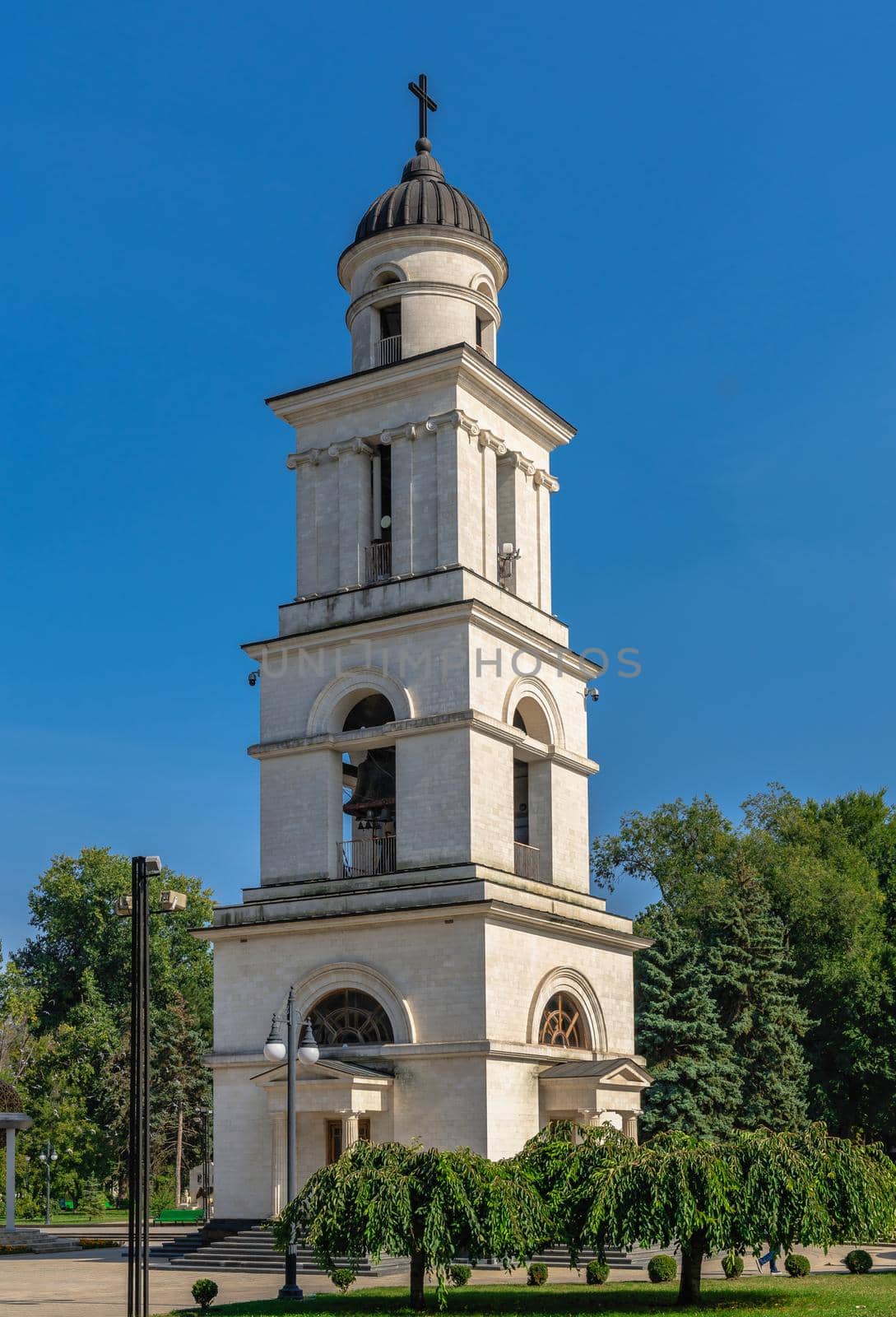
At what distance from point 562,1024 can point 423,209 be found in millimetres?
19433

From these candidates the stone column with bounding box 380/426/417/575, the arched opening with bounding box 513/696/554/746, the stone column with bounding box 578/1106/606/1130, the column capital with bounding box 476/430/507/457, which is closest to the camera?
the stone column with bounding box 578/1106/606/1130

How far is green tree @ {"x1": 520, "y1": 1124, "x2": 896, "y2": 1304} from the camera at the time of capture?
20.6m

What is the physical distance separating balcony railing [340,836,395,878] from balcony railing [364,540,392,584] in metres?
6.00

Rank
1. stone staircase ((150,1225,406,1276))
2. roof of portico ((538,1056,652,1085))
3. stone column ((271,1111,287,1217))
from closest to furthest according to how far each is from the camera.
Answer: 1. stone staircase ((150,1225,406,1276))
2. stone column ((271,1111,287,1217))
3. roof of portico ((538,1056,652,1085))

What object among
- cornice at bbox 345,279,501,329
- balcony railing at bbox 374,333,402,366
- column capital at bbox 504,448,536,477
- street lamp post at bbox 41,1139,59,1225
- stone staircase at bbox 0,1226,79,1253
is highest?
cornice at bbox 345,279,501,329

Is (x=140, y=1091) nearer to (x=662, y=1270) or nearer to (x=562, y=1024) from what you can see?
(x=662, y=1270)

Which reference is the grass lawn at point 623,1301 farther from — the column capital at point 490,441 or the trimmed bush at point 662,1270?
the column capital at point 490,441

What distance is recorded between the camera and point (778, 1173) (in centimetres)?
2078

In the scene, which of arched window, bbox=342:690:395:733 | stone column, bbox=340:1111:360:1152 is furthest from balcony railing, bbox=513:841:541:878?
stone column, bbox=340:1111:360:1152

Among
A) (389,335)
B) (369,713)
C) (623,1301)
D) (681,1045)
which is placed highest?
(389,335)

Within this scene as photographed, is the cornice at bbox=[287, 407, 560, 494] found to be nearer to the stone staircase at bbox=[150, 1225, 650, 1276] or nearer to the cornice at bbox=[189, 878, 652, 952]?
the cornice at bbox=[189, 878, 652, 952]

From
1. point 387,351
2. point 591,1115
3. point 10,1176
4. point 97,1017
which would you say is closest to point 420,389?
point 387,351

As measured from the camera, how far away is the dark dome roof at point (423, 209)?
37656 mm

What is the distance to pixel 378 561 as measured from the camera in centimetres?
3631
